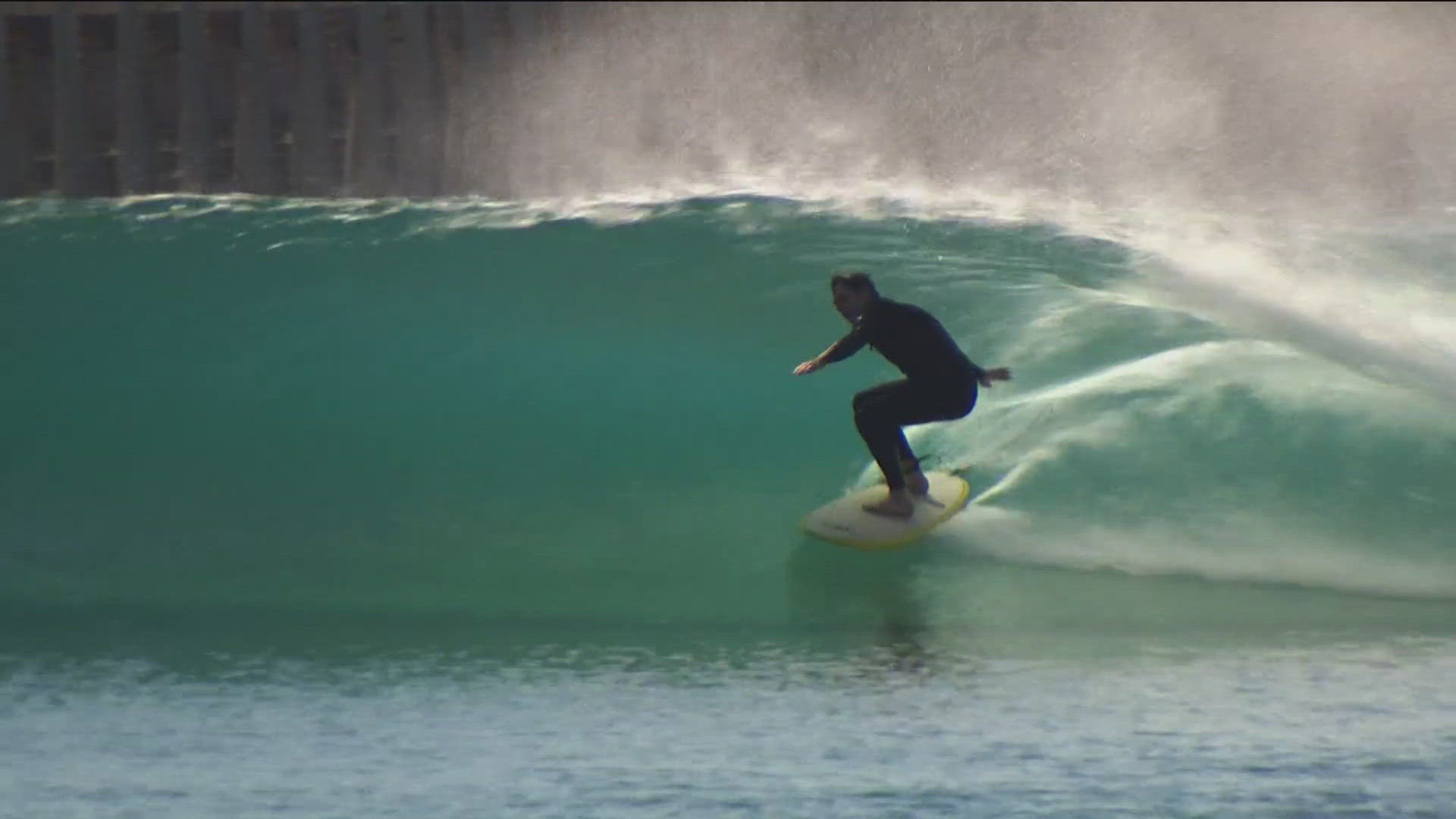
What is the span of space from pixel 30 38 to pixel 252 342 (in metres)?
4.97

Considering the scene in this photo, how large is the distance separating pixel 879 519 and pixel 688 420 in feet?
5.68

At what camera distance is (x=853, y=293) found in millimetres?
6645

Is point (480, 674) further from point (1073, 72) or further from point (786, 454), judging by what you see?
point (1073, 72)

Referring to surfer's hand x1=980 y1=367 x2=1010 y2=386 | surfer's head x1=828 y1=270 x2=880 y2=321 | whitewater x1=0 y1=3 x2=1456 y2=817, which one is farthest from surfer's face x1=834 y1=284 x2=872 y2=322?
→ whitewater x1=0 y1=3 x2=1456 y2=817

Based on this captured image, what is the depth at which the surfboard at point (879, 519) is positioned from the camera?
683cm

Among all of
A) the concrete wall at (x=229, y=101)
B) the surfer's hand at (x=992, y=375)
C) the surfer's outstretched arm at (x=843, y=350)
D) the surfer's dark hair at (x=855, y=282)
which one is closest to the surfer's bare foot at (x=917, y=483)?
the surfer's hand at (x=992, y=375)

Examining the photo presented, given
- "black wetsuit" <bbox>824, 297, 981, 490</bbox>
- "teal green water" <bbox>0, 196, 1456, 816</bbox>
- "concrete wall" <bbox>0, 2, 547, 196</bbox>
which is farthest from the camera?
"concrete wall" <bbox>0, 2, 547, 196</bbox>

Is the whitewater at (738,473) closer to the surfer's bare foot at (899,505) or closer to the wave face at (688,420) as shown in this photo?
the wave face at (688,420)

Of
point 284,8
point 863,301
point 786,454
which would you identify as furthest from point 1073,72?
point 863,301

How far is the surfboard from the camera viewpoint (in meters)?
6.83

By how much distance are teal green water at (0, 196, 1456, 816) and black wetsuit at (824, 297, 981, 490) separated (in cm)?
46

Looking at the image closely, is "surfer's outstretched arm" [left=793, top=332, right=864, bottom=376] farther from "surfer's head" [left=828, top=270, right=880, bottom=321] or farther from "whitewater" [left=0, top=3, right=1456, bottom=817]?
"whitewater" [left=0, top=3, right=1456, bottom=817]

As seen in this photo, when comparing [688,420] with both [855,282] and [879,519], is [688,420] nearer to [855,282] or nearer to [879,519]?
[879,519]

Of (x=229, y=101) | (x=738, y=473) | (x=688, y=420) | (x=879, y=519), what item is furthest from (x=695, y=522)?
(x=229, y=101)
